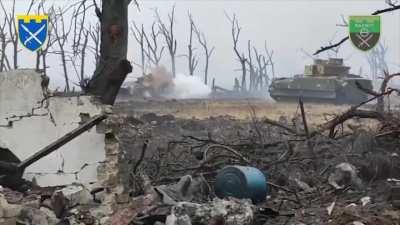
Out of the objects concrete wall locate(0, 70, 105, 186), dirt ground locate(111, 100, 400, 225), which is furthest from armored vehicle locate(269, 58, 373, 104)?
concrete wall locate(0, 70, 105, 186)

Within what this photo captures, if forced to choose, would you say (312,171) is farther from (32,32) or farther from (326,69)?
(326,69)

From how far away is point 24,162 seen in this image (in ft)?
→ 25.8

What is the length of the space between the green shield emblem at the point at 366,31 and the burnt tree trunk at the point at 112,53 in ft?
19.8

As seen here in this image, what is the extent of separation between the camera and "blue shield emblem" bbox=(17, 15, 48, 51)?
20.5 meters

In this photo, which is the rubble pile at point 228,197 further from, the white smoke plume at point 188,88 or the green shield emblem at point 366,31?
the white smoke plume at point 188,88

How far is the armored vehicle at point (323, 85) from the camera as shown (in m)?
28.4

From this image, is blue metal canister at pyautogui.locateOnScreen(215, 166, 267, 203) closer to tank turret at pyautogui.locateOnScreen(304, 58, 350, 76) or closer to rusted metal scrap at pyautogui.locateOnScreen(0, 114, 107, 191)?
rusted metal scrap at pyautogui.locateOnScreen(0, 114, 107, 191)

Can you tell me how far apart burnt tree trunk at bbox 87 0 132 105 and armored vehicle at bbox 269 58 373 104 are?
18.8 m

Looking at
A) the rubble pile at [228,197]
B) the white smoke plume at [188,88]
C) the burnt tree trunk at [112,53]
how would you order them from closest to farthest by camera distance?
the rubble pile at [228,197] < the burnt tree trunk at [112,53] < the white smoke plume at [188,88]

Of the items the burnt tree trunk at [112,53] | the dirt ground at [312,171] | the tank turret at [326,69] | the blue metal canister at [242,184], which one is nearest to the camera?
the dirt ground at [312,171]

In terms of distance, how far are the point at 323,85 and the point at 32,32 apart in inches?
541

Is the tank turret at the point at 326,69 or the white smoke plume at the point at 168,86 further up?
the tank turret at the point at 326,69

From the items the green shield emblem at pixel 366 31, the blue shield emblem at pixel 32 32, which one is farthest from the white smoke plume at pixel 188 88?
the green shield emblem at pixel 366 31

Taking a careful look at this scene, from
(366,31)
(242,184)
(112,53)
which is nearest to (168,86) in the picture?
(366,31)
